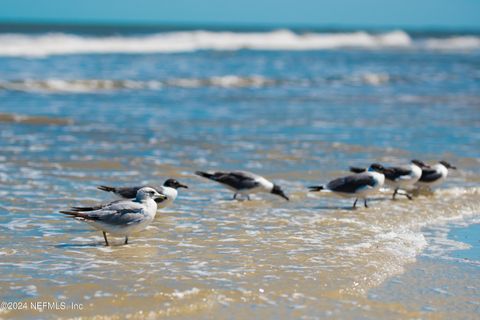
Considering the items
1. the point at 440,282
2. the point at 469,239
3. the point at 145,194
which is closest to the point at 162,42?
the point at 145,194

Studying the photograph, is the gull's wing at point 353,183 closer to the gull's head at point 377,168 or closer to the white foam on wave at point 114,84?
the gull's head at point 377,168

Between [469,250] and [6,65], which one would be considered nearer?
[469,250]

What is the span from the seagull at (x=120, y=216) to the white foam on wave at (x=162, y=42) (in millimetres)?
28691

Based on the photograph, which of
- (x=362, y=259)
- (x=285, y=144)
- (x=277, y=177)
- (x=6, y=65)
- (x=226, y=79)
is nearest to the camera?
(x=362, y=259)

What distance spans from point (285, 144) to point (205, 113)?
14.8 ft

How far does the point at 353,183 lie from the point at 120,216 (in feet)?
9.97

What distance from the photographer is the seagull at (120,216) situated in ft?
22.5

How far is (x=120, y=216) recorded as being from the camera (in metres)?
6.93

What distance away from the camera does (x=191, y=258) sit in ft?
21.8

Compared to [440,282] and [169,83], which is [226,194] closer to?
[440,282]

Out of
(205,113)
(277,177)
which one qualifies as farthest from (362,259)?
(205,113)

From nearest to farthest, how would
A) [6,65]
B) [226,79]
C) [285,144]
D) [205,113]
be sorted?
[285,144], [205,113], [226,79], [6,65]

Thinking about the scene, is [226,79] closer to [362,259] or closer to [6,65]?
[6,65]

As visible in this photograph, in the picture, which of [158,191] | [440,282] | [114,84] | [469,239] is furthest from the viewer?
[114,84]
